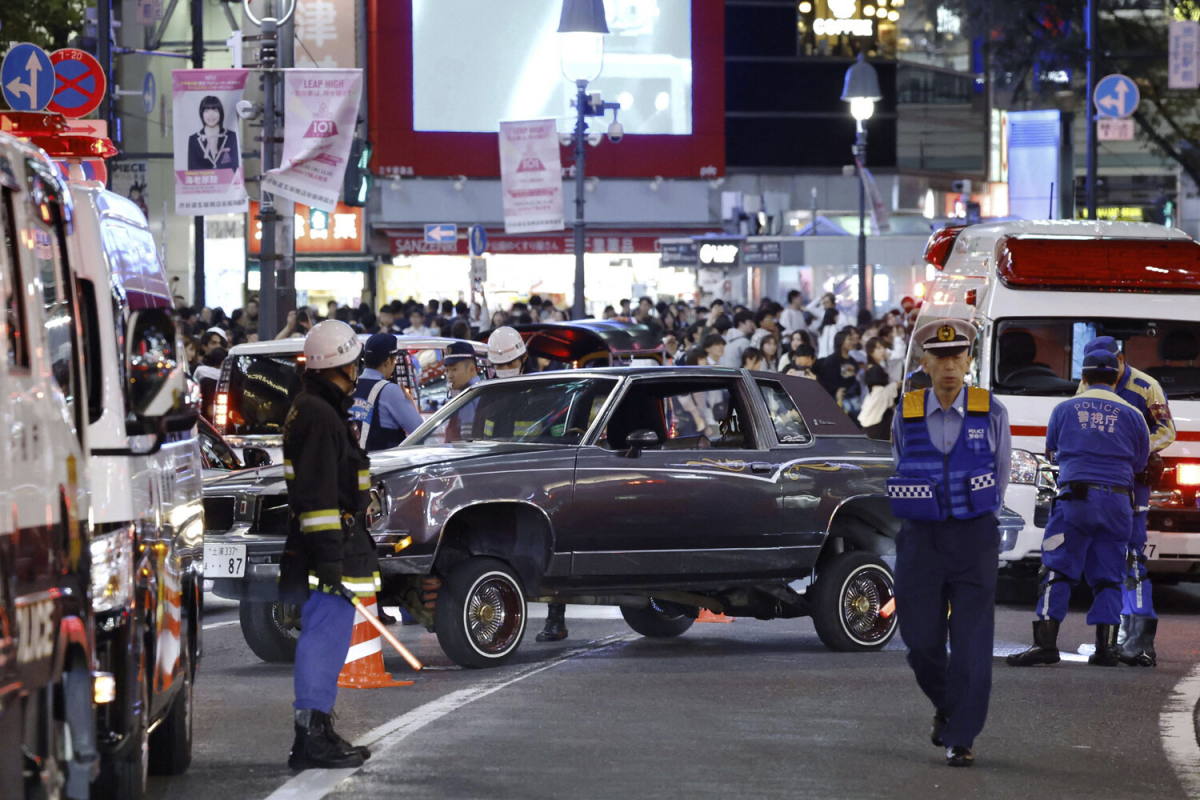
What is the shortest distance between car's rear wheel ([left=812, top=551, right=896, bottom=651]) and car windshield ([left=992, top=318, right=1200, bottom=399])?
2806 millimetres

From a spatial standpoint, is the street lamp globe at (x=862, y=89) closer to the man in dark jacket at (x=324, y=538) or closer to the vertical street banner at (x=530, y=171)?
the vertical street banner at (x=530, y=171)

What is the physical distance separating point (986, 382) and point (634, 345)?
782cm

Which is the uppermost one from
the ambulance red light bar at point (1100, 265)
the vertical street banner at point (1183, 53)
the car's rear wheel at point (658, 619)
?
the vertical street banner at point (1183, 53)

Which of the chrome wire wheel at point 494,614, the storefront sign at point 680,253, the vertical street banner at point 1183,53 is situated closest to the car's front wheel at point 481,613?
the chrome wire wheel at point 494,614

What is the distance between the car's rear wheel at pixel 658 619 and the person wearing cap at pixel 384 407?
1847 millimetres

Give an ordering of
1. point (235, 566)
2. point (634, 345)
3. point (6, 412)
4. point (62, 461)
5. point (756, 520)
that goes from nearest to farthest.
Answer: point (6, 412) < point (62, 461) < point (235, 566) < point (756, 520) < point (634, 345)

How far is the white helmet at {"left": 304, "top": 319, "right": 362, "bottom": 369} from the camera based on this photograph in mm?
8320

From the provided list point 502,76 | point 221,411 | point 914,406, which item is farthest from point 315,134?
point 502,76

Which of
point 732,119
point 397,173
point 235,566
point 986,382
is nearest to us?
point 235,566

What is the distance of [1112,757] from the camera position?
8.59 metres

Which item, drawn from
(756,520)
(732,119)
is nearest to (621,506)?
(756,520)

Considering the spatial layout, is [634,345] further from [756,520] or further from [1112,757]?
[1112,757]

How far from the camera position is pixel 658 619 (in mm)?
12719

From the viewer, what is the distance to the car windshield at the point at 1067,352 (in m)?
14.4
